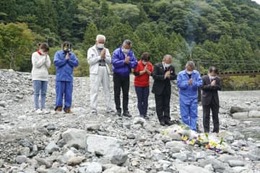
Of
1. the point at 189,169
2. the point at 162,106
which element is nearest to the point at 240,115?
the point at 162,106

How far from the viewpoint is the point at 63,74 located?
9750 mm

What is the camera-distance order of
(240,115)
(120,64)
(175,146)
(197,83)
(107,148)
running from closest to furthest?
(107,148) < (175,146) < (120,64) < (197,83) < (240,115)

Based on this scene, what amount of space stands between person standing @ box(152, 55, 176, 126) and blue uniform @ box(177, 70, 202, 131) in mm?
235

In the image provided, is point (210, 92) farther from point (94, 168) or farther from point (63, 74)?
point (94, 168)

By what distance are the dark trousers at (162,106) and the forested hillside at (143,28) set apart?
83.9 feet

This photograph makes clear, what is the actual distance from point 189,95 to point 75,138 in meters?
3.97

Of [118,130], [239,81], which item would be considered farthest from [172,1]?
[118,130]

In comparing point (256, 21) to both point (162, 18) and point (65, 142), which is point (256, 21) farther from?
point (65, 142)

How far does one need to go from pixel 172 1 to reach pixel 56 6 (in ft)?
121

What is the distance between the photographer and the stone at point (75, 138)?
6.15 meters

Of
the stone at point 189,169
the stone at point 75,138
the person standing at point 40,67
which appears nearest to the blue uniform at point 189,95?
the person standing at point 40,67

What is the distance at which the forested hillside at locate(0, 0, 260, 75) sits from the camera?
4300 cm

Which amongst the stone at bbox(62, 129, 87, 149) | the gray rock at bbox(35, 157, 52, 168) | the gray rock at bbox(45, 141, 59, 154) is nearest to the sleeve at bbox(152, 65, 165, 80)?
the stone at bbox(62, 129, 87, 149)

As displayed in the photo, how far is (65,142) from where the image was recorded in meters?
6.25
